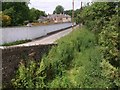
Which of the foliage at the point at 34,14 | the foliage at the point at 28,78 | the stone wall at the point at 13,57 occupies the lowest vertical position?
the foliage at the point at 28,78

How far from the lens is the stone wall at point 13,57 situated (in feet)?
38.2

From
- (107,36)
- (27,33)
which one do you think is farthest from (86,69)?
(27,33)

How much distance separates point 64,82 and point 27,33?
8925 mm

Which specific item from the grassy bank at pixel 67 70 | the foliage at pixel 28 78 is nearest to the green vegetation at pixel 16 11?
the grassy bank at pixel 67 70

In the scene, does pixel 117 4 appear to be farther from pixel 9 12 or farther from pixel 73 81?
pixel 9 12

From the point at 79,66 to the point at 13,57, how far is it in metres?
2.77

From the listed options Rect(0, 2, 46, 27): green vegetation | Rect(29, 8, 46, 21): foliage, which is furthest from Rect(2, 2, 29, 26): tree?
Rect(29, 8, 46, 21): foliage

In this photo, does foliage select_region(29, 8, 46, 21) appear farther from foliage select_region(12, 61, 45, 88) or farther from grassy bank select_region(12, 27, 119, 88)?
foliage select_region(12, 61, 45, 88)

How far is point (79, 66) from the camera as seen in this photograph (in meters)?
13.1

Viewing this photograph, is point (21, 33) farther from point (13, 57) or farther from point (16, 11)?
point (16, 11)

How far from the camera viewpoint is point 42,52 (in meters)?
13.5

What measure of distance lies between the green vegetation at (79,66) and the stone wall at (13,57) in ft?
0.73

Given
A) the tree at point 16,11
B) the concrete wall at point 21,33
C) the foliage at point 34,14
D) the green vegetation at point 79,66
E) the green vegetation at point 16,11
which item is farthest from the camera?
the foliage at point 34,14

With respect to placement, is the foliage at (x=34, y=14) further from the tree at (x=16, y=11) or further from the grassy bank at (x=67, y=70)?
the grassy bank at (x=67, y=70)
